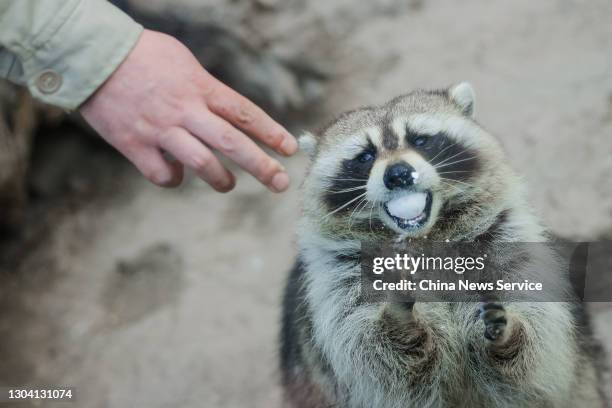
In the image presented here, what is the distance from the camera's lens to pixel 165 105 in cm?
283

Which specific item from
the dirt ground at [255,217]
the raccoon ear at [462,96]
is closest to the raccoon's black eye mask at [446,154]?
the raccoon ear at [462,96]

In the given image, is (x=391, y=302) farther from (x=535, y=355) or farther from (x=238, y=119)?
(x=238, y=119)

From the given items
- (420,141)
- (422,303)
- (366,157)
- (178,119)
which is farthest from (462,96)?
(178,119)

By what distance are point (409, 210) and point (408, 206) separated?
2 centimetres

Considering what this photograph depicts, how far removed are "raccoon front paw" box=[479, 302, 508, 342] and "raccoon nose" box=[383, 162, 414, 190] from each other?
22.5 inches

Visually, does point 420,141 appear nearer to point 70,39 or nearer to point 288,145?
point 288,145

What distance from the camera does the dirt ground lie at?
500 cm

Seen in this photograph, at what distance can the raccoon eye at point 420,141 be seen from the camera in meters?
3.16

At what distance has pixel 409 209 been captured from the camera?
9.08 ft

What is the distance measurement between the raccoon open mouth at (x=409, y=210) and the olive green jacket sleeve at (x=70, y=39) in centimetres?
130

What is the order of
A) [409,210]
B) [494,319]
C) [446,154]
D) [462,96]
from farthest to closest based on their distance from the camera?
[462,96] → [446,154] → [409,210] → [494,319]

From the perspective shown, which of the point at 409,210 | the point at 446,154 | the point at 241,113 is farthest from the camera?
the point at 446,154

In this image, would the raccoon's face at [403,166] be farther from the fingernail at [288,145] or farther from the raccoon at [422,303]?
the fingernail at [288,145]

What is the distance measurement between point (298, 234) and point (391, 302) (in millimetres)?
726
